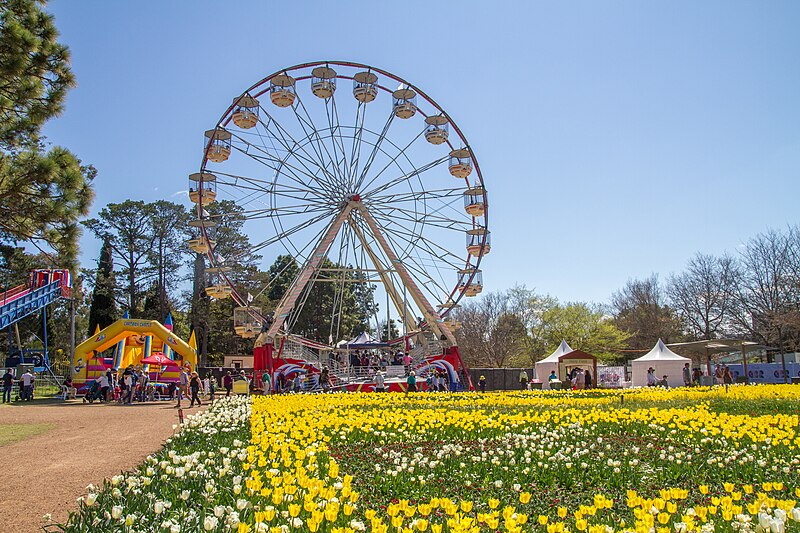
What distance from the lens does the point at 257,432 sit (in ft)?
26.2

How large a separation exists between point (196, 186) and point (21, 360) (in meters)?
18.0

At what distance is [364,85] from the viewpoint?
85.0 ft

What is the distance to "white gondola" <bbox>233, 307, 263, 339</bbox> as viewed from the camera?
26266mm

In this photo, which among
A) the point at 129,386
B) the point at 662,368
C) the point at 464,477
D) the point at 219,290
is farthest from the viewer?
the point at 662,368

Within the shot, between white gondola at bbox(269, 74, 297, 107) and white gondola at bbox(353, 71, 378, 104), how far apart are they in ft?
8.04

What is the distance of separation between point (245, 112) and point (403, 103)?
6147mm

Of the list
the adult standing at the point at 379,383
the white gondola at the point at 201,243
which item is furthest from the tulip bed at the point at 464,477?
the white gondola at the point at 201,243

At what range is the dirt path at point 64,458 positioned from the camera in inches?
270

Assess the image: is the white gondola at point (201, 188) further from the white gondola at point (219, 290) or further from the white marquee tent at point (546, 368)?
the white marquee tent at point (546, 368)

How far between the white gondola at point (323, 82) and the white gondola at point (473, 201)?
23.2ft

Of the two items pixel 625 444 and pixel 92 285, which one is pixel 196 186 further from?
pixel 92 285

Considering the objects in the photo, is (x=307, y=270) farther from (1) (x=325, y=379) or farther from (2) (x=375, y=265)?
(1) (x=325, y=379)

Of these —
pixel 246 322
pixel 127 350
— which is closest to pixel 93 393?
pixel 246 322

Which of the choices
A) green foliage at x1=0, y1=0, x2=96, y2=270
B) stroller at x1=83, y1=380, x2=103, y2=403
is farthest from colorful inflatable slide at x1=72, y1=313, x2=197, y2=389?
green foliage at x1=0, y1=0, x2=96, y2=270
